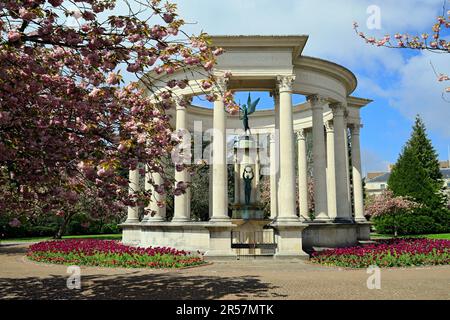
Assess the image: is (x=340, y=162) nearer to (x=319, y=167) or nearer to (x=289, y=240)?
(x=319, y=167)

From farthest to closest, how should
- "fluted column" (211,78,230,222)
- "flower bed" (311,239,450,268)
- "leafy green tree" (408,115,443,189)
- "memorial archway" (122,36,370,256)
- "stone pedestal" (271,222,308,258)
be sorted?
"leafy green tree" (408,115,443,189), "fluted column" (211,78,230,222), "memorial archway" (122,36,370,256), "stone pedestal" (271,222,308,258), "flower bed" (311,239,450,268)

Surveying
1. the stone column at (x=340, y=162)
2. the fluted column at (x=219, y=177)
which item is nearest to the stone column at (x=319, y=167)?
the stone column at (x=340, y=162)

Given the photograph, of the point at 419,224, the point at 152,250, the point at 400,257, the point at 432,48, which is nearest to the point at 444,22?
the point at 432,48

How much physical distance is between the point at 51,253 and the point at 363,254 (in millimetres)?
19332

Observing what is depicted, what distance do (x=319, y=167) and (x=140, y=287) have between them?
685 inches

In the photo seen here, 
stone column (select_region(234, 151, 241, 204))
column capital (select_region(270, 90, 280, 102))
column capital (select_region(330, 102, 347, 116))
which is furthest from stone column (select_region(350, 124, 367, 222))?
column capital (select_region(270, 90, 280, 102))

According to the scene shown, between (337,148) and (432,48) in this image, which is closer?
(432,48)

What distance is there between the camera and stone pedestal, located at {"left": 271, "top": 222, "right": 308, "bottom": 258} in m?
23.2

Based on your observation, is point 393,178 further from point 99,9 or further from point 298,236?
point 99,9

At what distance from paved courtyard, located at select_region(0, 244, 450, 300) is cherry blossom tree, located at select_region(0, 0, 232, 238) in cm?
432

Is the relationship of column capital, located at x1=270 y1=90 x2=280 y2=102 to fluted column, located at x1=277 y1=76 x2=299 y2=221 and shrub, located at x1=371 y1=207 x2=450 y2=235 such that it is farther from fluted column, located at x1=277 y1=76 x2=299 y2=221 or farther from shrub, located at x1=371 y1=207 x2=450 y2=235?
shrub, located at x1=371 y1=207 x2=450 y2=235

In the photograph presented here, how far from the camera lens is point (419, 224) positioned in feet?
199

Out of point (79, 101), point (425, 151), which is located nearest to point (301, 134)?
point (79, 101)
